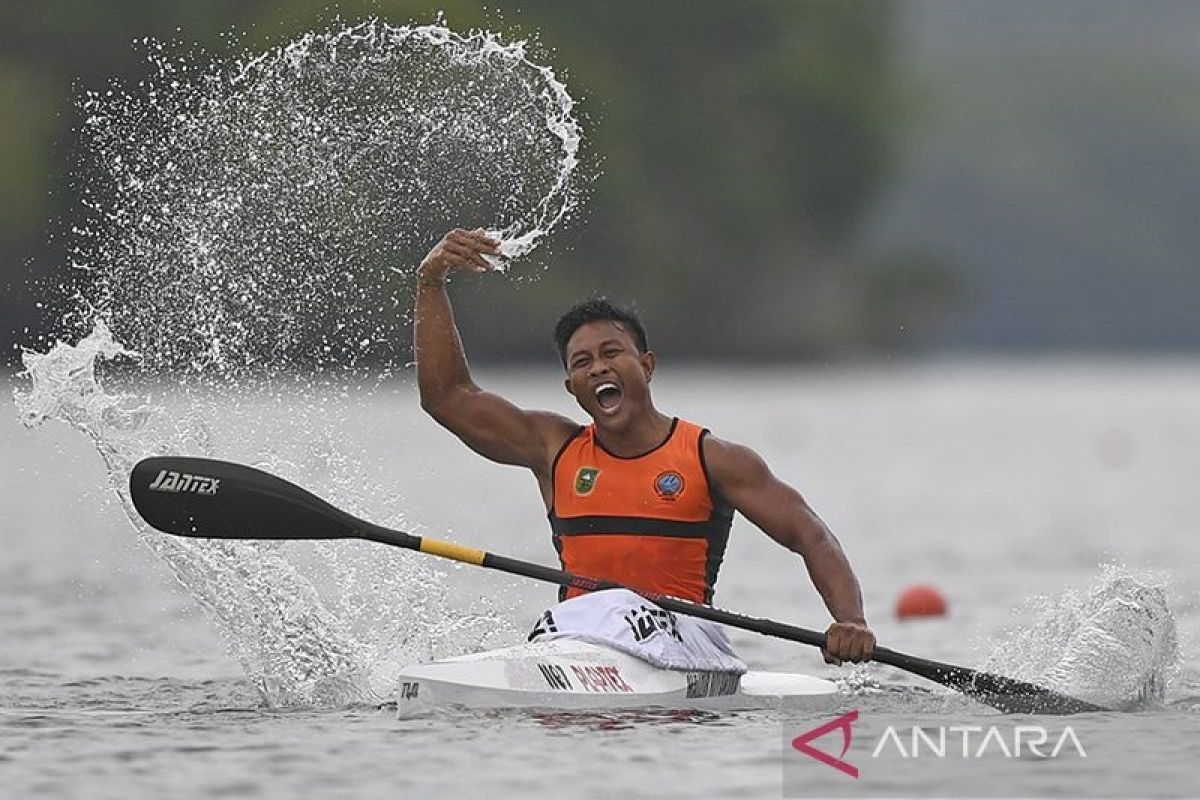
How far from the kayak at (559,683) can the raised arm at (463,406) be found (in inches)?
40.2

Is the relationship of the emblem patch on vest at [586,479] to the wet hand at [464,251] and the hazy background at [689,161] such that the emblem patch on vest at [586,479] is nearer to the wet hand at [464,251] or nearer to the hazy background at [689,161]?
the wet hand at [464,251]

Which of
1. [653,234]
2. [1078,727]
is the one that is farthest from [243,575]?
[653,234]

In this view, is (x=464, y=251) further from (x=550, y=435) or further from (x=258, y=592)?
(x=258, y=592)

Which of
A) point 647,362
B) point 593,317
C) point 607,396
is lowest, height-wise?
point 607,396

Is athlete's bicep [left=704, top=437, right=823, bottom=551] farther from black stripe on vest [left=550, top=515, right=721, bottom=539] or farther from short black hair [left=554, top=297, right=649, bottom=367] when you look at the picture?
short black hair [left=554, top=297, right=649, bottom=367]

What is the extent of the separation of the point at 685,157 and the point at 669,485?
253ft

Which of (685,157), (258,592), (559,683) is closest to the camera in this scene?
(559,683)

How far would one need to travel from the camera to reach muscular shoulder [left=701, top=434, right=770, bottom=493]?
11.8 m

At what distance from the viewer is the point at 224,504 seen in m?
12.1

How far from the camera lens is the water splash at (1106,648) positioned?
491 inches

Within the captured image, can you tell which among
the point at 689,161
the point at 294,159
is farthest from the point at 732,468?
the point at 689,161

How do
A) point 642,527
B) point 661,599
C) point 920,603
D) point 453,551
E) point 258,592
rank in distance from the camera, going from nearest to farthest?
1. point 661,599
2. point 453,551
3. point 642,527
4. point 258,592
5. point 920,603

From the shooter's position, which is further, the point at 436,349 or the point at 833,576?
the point at 436,349

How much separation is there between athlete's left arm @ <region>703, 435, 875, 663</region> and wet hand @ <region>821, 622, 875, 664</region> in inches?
7.6
